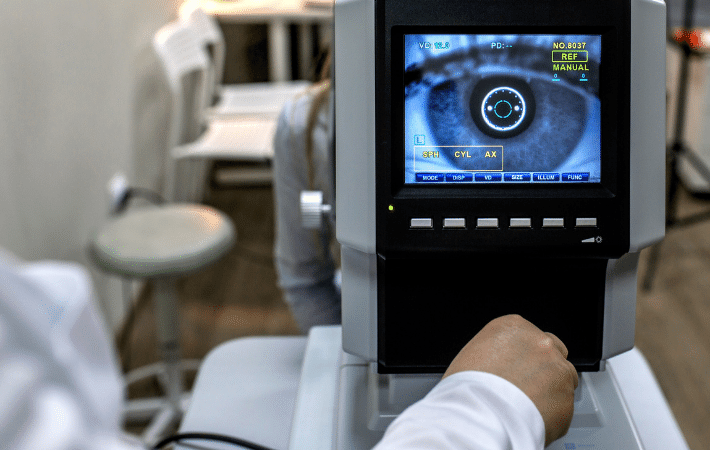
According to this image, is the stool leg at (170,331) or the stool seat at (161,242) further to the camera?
the stool leg at (170,331)

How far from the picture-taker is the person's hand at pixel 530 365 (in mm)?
507

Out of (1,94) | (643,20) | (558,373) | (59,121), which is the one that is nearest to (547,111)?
(643,20)

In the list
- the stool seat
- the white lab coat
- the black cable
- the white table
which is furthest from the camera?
the white table

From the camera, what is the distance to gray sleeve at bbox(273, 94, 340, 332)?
1134 millimetres

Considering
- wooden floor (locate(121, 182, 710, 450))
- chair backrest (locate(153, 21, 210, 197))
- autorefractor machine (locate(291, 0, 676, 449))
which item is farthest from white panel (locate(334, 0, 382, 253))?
chair backrest (locate(153, 21, 210, 197))

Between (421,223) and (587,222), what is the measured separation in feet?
0.43

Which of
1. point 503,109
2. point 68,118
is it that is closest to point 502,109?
point 503,109

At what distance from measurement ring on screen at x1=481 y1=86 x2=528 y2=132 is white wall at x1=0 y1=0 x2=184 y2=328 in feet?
4.59

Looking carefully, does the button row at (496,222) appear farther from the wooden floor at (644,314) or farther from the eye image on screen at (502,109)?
the wooden floor at (644,314)

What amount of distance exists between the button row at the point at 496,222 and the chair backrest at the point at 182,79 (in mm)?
2126

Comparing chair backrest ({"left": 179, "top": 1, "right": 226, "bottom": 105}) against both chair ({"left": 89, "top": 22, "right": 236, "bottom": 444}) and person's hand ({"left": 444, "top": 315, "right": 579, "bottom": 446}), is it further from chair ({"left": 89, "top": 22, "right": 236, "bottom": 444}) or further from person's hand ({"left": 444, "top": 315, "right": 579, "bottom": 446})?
person's hand ({"left": 444, "top": 315, "right": 579, "bottom": 446})

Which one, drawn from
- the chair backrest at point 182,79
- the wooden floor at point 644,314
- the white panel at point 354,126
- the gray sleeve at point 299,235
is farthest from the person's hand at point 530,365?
the chair backrest at point 182,79

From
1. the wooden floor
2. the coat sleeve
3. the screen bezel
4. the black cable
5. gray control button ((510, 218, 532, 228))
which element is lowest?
the wooden floor

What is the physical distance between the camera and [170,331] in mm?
1799
